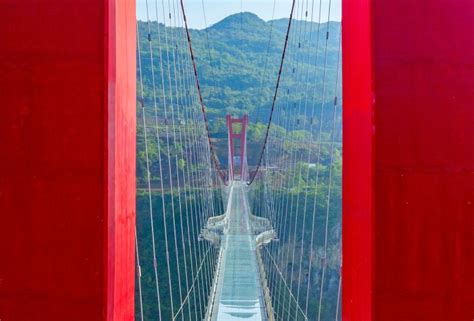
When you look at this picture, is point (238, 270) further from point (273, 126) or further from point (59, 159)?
point (273, 126)

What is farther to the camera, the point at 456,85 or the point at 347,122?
the point at 347,122

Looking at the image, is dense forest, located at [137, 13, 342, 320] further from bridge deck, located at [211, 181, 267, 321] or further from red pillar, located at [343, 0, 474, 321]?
red pillar, located at [343, 0, 474, 321]

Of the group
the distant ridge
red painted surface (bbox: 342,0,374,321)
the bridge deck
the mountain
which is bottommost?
the bridge deck

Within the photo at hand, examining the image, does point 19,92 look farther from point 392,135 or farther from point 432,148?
point 432,148

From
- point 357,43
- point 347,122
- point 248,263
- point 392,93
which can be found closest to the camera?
point 392,93

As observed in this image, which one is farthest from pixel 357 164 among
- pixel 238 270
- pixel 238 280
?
pixel 238 270

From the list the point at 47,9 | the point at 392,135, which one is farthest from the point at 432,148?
the point at 47,9

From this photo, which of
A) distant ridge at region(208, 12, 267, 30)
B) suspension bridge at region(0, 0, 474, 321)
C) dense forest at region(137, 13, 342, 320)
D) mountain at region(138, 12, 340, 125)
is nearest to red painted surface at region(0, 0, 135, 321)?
suspension bridge at region(0, 0, 474, 321)
